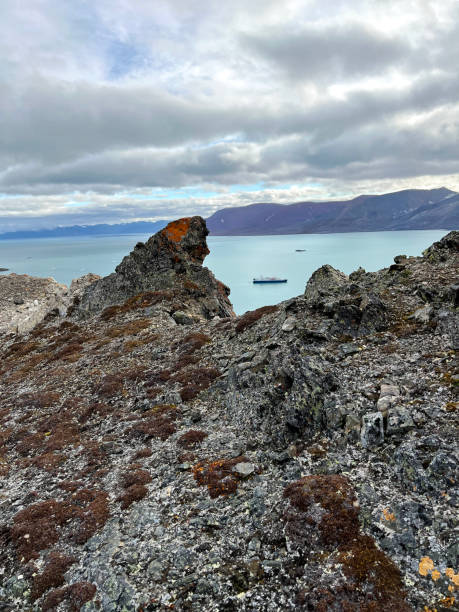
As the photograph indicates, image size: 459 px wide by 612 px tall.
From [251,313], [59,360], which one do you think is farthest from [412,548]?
[59,360]

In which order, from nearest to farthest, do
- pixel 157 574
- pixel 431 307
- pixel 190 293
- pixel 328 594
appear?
pixel 328 594, pixel 157 574, pixel 431 307, pixel 190 293

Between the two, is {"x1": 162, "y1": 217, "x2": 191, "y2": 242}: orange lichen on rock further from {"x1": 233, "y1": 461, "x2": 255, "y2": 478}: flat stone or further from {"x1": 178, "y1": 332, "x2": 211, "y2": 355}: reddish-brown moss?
{"x1": 233, "y1": 461, "x2": 255, "y2": 478}: flat stone

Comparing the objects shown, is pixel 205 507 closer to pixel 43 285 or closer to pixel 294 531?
pixel 294 531

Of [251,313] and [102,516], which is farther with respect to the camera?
[251,313]

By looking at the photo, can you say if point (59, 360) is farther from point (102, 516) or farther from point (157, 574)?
point (157, 574)

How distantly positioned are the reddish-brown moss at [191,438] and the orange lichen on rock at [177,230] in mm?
34467

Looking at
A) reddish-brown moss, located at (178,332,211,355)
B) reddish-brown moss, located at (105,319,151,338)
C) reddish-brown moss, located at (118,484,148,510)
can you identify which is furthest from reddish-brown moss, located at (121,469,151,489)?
reddish-brown moss, located at (105,319,151,338)

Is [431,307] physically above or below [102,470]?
above

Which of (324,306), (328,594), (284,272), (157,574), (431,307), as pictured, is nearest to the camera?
(328,594)

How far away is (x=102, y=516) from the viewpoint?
1161 centimetres

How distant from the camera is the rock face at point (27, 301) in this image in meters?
48.8

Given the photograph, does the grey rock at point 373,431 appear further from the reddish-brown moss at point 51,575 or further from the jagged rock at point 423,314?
the reddish-brown moss at point 51,575

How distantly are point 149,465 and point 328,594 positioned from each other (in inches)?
353

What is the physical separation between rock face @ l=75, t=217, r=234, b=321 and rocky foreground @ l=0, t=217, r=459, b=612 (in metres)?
16.7
